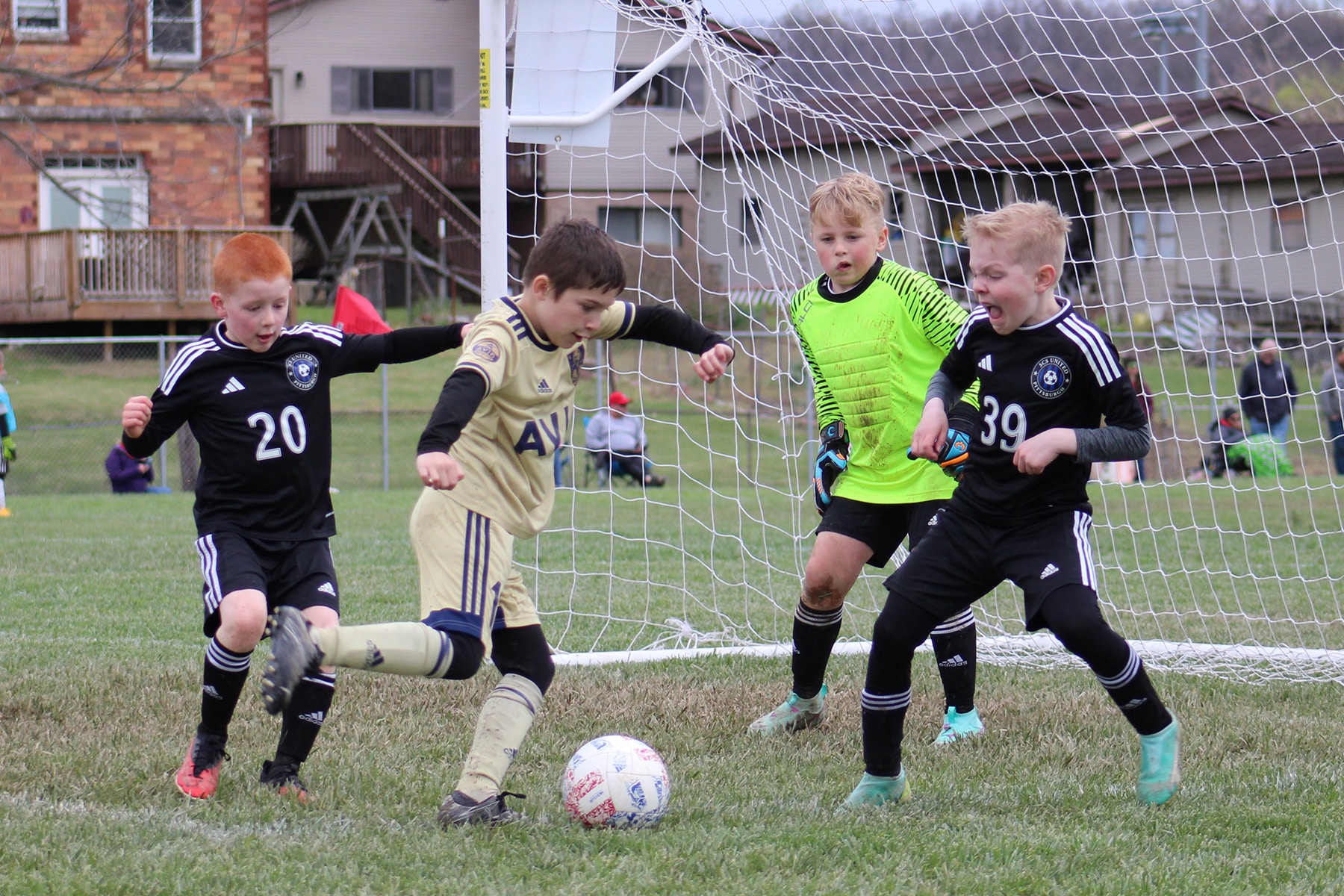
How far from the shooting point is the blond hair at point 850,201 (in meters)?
4.62

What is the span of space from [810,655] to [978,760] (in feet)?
2.44

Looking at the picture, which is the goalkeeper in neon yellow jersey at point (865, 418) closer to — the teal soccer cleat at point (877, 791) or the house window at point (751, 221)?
the teal soccer cleat at point (877, 791)

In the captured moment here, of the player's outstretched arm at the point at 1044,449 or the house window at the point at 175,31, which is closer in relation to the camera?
the player's outstretched arm at the point at 1044,449

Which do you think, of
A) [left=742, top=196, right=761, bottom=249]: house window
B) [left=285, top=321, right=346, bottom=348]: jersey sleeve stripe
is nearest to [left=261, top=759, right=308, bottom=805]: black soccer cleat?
[left=285, top=321, right=346, bottom=348]: jersey sleeve stripe

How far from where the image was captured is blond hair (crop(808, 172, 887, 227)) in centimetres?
462

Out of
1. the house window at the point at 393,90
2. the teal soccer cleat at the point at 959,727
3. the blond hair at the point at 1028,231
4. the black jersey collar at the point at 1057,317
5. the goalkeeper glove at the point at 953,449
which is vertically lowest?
the teal soccer cleat at the point at 959,727

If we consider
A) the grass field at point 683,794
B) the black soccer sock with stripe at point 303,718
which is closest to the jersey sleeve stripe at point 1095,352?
the grass field at point 683,794

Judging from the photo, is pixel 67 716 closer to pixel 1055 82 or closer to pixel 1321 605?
pixel 1055 82

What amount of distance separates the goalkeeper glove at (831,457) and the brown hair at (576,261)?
1486mm

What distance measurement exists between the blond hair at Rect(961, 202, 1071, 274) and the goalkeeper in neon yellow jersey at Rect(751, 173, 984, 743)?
87cm

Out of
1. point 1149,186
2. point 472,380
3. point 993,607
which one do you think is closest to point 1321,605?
point 993,607

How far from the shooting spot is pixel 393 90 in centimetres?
3441

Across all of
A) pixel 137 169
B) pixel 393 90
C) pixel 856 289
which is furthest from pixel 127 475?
pixel 393 90

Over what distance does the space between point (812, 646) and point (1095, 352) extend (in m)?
1.67
